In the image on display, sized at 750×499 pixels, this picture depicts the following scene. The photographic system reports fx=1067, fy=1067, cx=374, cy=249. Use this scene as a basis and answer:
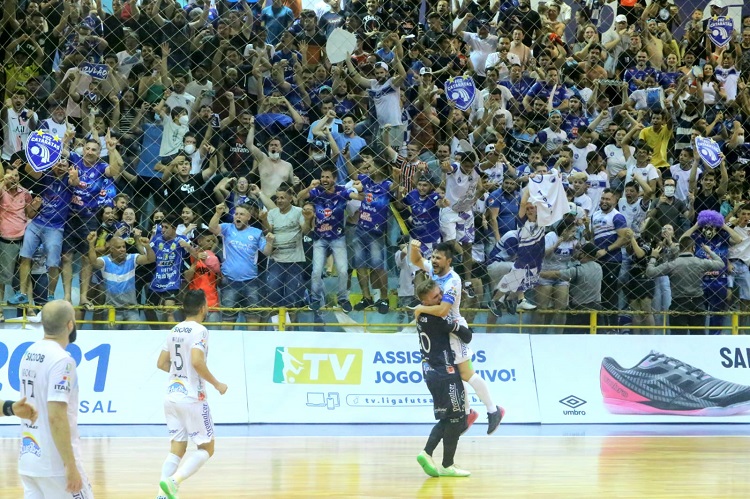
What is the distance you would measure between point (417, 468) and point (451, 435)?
0.72m

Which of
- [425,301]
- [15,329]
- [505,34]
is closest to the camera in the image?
[425,301]

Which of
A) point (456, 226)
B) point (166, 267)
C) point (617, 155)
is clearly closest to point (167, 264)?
point (166, 267)

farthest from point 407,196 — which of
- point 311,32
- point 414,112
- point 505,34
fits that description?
point 505,34

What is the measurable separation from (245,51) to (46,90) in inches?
111

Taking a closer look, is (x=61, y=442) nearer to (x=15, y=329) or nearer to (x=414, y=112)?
(x=15, y=329)

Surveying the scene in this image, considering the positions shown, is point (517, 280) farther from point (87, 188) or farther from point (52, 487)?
point (52, 487)

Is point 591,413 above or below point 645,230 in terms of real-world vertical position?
below

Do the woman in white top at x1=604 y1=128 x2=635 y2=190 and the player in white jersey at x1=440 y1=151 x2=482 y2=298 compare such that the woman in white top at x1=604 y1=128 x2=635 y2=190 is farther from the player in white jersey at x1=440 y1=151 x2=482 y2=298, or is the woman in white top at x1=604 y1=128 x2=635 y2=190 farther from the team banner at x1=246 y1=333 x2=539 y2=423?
the team banner at x1=246 y1=333 x2=539 y2=423

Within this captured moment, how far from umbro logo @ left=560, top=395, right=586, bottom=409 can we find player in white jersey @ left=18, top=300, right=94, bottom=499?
381 inches

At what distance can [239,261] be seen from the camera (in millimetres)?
13773

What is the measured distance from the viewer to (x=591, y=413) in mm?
14188

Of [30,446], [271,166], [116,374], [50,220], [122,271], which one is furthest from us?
[271,166]

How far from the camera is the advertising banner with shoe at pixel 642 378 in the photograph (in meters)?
14.2

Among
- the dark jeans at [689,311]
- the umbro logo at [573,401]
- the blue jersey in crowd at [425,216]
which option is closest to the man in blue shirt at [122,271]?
the blue jersey in crowd at [425,216]
